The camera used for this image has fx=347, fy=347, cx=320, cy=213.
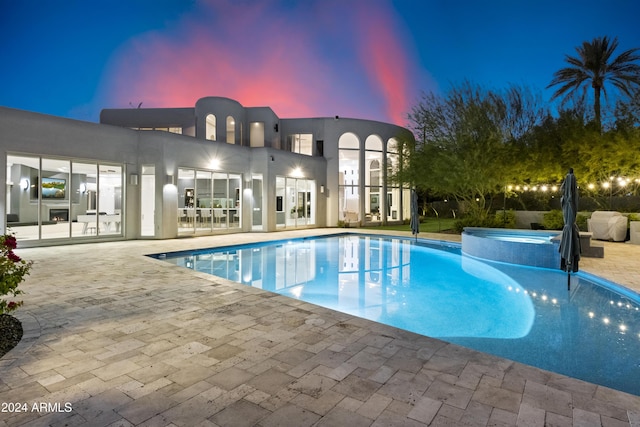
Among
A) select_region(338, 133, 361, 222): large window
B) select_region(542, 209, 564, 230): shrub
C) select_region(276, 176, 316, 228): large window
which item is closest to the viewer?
select_region(542, 209, 564, 230): shrub

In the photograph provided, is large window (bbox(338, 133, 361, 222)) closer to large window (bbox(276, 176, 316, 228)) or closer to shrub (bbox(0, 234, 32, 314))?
large window (bbox(276, 176, 316, 228))

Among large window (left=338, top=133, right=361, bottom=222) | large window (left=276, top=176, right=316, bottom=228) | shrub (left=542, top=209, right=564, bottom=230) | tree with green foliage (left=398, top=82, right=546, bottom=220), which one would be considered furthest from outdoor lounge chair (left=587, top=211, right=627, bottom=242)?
large window (left=276, top=176, right=316, bottom=228)

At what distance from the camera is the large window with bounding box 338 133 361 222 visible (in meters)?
19.8

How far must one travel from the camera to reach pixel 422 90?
17.1 meters

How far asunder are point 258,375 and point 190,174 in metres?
12.3

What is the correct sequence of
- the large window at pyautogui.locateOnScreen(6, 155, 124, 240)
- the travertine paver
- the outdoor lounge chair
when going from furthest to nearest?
the outdoor lounge chair, the large window at pyautogui.locateOnScreen(6, 155, 124, 240), the travertine paver

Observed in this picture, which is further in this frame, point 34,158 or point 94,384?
point 34,158

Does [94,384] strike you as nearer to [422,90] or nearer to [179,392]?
[179,392]

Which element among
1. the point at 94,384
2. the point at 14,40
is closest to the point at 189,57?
the point at 94,384

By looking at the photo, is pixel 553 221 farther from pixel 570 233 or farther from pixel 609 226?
pixel 570 233

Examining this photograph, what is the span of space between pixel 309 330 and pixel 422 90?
16091 millimetres

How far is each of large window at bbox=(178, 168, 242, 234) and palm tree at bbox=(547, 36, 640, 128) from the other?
Result: 18.4 meters

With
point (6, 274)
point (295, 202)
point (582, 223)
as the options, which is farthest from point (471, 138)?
point (6, 274)

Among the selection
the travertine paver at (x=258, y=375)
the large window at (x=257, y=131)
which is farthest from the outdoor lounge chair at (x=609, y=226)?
the large window at (x=257, y=131)
